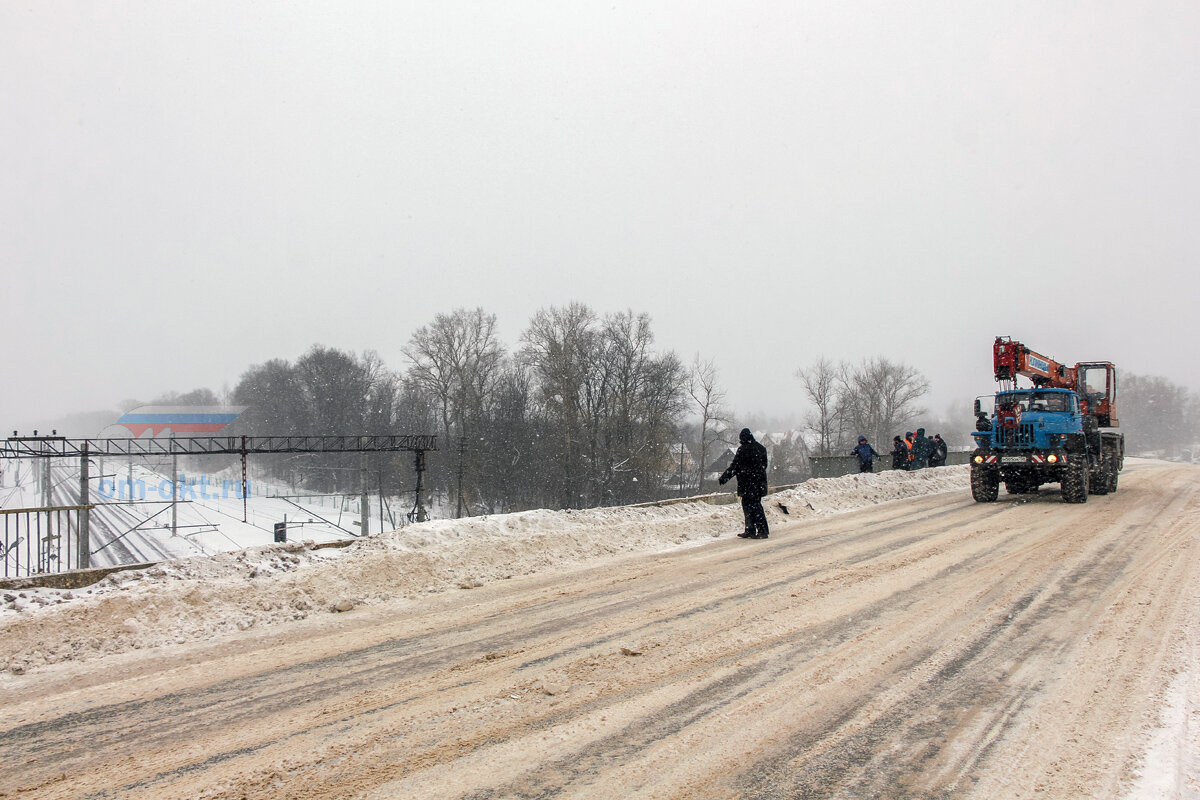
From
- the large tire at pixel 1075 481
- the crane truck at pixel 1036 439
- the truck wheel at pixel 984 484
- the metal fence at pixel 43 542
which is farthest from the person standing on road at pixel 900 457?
the metal fence at pixel 43 542

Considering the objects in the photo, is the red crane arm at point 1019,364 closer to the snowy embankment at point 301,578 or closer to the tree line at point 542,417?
the snowy embankment at point 301,578

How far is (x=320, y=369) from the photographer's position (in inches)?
2928

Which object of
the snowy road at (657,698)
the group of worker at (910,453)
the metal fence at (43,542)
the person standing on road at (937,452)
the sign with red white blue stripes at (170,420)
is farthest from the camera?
the sign with red white blue stripes at (170,420)

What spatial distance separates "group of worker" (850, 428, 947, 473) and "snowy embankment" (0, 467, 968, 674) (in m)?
10.6

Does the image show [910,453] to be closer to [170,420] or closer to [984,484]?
[984,484]

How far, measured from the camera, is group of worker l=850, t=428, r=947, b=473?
21.2 metres

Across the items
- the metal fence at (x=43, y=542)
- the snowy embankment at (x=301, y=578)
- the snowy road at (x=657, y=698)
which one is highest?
the snowy embankment at (x=301, y=578)

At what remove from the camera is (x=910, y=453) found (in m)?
22.9

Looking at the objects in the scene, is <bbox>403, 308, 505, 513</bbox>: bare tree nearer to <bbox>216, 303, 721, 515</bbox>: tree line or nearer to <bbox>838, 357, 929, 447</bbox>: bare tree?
<bbox>216, 303, 721, 515</bbox>: tree line

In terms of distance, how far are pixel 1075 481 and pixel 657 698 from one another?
15.7m

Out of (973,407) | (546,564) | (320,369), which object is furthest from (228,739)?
(320,369)

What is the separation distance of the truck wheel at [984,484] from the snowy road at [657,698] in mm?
9164

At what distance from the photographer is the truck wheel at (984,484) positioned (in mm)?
16797

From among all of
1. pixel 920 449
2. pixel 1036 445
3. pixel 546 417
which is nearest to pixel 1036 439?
pixel 1036 445
